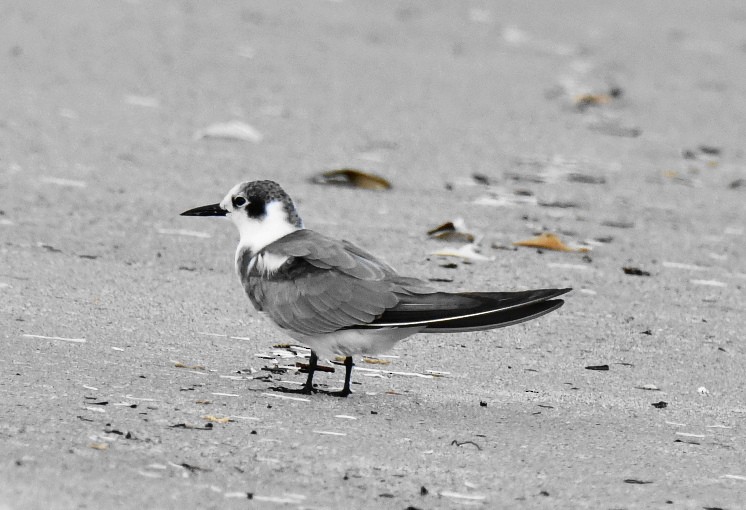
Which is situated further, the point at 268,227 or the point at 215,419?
the point at 268,227

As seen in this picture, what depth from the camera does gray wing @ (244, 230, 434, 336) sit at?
4.34 m

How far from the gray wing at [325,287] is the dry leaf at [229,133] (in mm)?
3706

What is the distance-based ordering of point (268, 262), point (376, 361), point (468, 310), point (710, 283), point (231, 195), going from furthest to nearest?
point (710, 283), point (231, 195), point (376, 361), point (268, 262), point (468, 310)

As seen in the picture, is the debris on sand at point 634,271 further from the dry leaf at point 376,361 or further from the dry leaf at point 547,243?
the dry leaf at point 376,361

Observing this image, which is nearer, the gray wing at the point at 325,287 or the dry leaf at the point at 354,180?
the gray wing at the point at 325,287

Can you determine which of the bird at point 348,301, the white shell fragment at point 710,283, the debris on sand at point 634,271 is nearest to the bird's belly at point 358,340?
the bird at point 348,301

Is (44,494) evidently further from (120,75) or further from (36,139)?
(120,75)

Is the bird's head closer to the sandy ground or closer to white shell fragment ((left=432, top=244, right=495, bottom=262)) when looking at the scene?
the sandy ground

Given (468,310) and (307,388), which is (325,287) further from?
(468,310)

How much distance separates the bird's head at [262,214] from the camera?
4816 millimetres

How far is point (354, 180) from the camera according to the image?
7512mm

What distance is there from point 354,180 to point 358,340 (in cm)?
320

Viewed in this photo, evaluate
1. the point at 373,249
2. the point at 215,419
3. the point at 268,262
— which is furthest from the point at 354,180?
the point at 215,419

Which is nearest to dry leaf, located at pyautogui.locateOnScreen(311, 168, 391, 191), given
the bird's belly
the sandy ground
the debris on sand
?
the sandy ground
